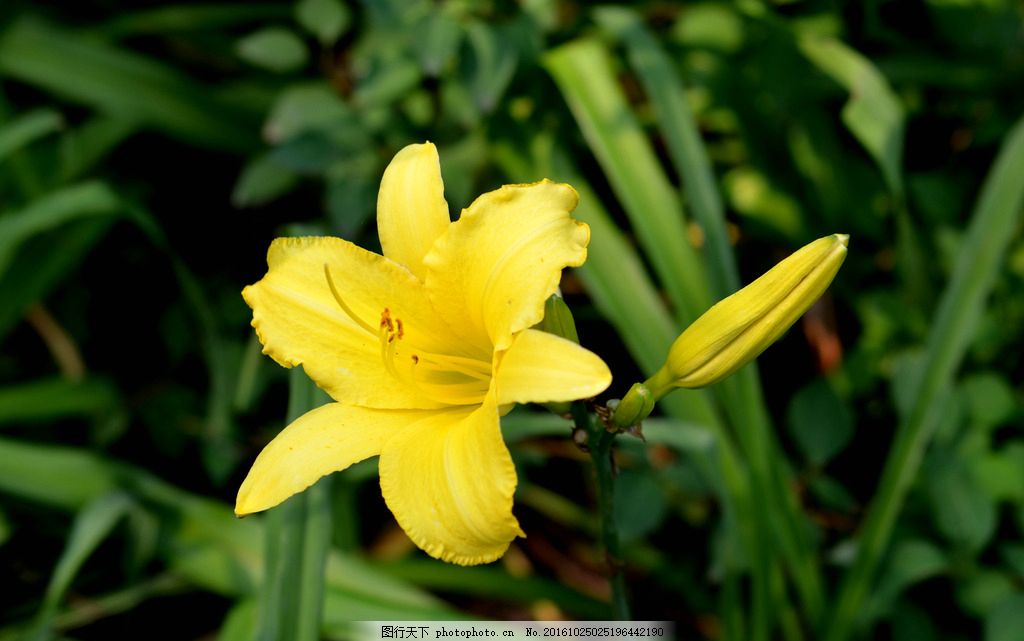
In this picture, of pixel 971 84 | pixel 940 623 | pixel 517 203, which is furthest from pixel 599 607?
pixel 971 84

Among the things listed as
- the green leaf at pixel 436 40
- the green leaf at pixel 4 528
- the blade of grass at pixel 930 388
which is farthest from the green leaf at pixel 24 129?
the blade of grass at pixel 930 388

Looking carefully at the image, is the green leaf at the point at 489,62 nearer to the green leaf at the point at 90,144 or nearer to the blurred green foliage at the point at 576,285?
the blurred green foliage at the point at 576,285

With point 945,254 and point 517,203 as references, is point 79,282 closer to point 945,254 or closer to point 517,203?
point 517,203

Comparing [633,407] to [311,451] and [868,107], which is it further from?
[868,107]

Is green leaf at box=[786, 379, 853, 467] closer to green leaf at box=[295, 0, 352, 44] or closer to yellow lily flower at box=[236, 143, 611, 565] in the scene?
yellow lily flower at box=[236, 143, 611, 565]

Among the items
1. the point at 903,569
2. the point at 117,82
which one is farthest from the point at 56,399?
the point at 903,569

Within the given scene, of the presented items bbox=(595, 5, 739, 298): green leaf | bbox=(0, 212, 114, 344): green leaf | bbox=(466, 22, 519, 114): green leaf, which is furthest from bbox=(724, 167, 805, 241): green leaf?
bbox=(0, 212, 114, 344): green leaf
